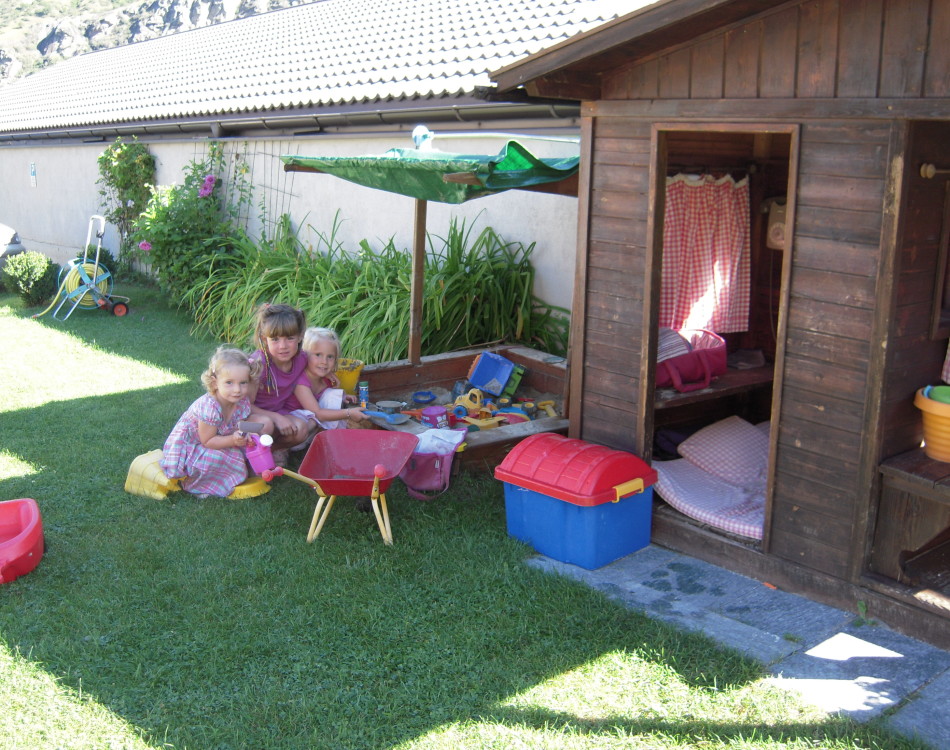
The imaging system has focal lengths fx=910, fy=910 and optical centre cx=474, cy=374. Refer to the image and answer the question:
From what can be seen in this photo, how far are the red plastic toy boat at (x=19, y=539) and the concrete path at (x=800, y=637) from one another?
2.47m

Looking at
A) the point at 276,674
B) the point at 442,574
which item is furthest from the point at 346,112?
the point at 276,674

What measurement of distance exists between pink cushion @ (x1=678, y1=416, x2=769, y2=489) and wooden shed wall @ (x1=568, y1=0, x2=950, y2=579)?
110 cm

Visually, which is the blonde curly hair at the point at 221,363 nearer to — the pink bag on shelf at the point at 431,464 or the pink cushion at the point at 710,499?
the pink bag on shelf at the point at 431,464

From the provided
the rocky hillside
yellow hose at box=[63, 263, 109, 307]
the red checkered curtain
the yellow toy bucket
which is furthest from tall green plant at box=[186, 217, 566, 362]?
the rocky hillside

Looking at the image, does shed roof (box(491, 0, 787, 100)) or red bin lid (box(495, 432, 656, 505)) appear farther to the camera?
red bin lid (box(495, 432, 656, 505))

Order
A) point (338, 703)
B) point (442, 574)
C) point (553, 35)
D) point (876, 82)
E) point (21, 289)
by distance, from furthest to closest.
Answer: point (21, 289) → point (553, 35) → point (442, 574) → point (876, 82) → point (338, 703)

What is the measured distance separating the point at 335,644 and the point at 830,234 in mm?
2796

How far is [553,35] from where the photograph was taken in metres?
9.39

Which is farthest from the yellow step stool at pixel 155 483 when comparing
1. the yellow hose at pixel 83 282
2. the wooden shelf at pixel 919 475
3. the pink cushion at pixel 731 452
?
the yellow hose at pixel 83 282

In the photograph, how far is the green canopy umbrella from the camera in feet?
16.1

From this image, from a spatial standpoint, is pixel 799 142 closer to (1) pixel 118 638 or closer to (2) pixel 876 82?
(2) pixel 876 82

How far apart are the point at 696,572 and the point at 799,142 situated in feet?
6.99

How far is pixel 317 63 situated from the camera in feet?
41.8

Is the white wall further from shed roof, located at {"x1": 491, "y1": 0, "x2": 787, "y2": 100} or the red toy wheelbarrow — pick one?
the red toy wheelbarrow
